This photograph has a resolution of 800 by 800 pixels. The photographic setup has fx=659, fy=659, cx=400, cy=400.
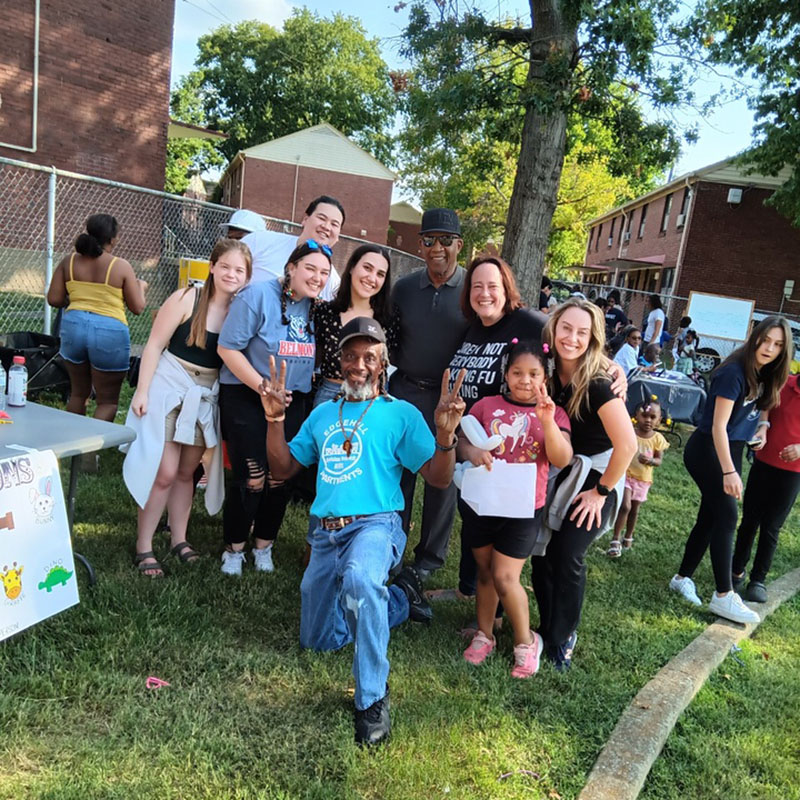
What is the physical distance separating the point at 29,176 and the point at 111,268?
29.7ft

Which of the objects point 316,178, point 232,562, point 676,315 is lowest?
point 232,562

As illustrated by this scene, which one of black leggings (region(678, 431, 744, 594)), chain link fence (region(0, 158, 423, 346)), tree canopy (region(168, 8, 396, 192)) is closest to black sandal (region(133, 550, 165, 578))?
black leggings (region(678, 431, 744, 594))

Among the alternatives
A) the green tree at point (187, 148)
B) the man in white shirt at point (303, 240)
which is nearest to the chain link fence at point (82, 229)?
the man in white shirt at point (303, 240)

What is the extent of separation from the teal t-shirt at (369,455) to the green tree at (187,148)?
38.7 metres

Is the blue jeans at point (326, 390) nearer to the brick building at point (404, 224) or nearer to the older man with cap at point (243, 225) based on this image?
the older man with cap at point (243, 225)

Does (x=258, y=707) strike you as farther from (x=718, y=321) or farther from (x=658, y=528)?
(x=718, y=321)

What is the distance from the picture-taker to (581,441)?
3.14 metres

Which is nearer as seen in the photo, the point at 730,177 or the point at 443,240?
the point at 443,240

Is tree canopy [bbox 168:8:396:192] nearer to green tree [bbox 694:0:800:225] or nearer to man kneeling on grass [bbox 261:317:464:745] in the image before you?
green tree [bbox 694:0:800:225]

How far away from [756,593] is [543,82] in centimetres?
460

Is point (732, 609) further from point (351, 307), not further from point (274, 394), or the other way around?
point (274, 394)

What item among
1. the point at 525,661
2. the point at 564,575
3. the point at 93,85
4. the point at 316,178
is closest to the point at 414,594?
the point at 525,661

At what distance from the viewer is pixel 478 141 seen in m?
11.1

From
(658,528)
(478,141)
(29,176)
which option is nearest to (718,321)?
(478,141)
